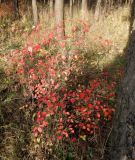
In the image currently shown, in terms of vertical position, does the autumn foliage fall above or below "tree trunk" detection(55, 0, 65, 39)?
below

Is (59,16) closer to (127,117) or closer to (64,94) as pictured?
(64,94)

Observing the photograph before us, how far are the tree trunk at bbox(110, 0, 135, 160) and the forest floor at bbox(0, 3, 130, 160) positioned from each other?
415 millimetres

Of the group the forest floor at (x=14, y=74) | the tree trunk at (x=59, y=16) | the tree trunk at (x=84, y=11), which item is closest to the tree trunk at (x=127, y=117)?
the forest floor at (x=14, y=74)

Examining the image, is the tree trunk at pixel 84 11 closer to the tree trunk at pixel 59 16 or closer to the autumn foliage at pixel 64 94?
the tree trunk at pixel 59 16

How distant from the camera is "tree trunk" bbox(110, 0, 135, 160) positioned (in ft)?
7.60

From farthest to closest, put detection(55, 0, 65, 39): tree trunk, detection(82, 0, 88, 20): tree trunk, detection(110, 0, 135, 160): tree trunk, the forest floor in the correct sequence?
Answer: detection(82, 0, 88, 20): tree trunk
detection(55, 0, 65, 39): tree trunk
the forest floor
detection(110, 0, 135, 160): tree trunk

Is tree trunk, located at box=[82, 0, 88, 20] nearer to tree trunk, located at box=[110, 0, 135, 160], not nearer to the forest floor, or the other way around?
the forest floor

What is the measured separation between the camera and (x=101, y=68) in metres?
5.38

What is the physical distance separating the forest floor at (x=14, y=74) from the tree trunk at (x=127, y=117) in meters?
0.41

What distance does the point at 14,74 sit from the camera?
4.75 m

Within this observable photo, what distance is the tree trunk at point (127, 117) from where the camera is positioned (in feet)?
7.60

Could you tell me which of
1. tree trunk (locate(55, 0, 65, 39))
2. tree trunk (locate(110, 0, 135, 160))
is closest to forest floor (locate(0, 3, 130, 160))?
tree trunk (locate(110, 0, 135, 160))

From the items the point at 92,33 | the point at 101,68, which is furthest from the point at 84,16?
the point at 101,68

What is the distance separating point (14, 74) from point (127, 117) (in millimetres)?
3013
